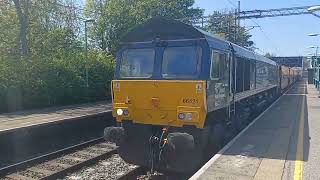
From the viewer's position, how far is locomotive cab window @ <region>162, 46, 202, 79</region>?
905cm

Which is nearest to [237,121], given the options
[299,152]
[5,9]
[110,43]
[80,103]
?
[299,152]

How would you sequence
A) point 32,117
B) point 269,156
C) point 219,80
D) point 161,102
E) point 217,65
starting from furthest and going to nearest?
point 32,117 → point 219,80 → point 217,65 → point 161,102 → point 269,156

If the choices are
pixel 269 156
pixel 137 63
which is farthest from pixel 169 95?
pixel 269 156

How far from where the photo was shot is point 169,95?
30.0 ft

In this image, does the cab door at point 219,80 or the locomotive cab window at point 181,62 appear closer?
the locomotive cab window at point 181,62

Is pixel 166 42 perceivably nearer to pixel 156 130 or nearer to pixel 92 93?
pixel 156 130

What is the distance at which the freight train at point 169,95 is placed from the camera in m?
8.88

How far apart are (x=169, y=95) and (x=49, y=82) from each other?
14.1 meters

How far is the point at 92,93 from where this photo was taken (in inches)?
1032

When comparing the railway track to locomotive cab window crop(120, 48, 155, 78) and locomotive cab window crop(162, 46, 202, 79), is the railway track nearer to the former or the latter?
locomotive cab window crop(120, 48, 155, 78)

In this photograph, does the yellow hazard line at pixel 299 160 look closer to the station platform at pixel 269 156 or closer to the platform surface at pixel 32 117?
the station platform at pixel 269 156

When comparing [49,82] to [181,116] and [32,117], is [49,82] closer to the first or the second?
[32,117]

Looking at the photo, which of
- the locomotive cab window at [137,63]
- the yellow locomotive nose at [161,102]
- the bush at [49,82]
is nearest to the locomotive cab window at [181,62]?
the yellow locomotive nose at [161,102]

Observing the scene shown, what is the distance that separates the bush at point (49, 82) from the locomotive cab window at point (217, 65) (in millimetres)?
12305
